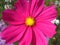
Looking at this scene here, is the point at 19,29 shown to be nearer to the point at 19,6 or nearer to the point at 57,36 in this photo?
the point at 19,6

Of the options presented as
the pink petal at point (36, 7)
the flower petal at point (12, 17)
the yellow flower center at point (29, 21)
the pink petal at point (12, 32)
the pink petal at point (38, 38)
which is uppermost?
the pink petal at point (36, 7)

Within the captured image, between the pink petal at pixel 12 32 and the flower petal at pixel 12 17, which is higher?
the flower petal at pixel 12 17

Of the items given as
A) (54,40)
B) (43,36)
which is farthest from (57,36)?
(43,36)

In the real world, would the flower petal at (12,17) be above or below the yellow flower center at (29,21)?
above
